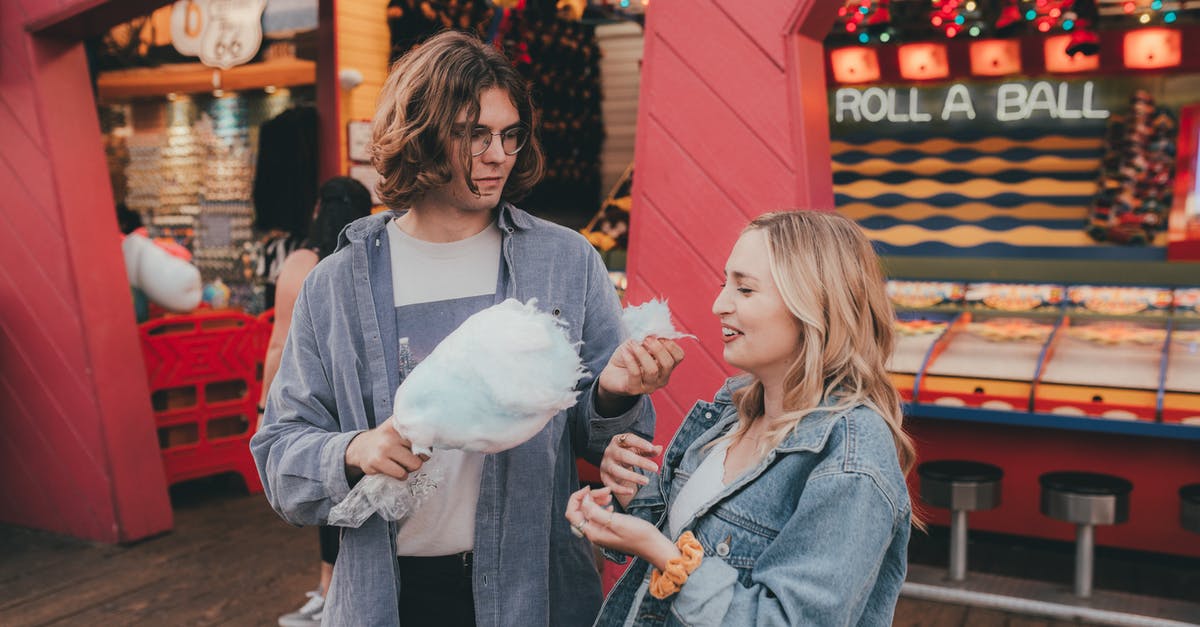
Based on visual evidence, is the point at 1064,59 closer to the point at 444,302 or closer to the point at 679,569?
the point at 444,302

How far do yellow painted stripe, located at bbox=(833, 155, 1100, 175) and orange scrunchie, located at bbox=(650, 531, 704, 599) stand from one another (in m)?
5.75

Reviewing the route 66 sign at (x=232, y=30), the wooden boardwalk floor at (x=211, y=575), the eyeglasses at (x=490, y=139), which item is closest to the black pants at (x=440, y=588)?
the eyeglasses at (x=490, y=139)

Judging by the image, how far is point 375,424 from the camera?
1.85 metres

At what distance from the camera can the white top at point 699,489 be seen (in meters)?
1.70

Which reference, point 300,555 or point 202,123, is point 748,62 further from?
point 202,123

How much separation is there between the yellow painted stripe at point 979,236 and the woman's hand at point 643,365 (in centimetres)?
482

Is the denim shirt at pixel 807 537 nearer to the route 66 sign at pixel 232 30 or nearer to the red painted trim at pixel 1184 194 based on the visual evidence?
the red painted trim at pixel 1184 194

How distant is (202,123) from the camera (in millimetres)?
8914

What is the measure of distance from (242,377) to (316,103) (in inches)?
89.5

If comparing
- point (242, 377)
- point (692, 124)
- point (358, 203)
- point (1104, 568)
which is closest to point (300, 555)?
point (242, 377)

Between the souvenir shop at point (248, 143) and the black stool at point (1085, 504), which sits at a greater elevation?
the souvenir shop at point (248, 143)

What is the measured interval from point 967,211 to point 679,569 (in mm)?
5587

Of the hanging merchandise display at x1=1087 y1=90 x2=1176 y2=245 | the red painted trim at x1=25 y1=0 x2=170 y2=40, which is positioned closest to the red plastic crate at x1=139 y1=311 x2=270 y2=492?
the red painted trim at x1=25 y1=0 x2=170 y2=40

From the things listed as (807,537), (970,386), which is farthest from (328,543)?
(970,386)
